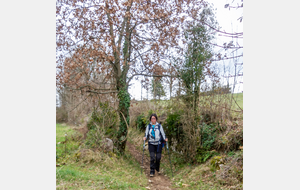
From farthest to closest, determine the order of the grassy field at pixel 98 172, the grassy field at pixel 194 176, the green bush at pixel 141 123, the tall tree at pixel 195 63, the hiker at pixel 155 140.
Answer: the green bush at pixel 141 123
the tall tree at pixel 195 63
the hiker at pixel 155 140
the grassy field at pixel 194 176
the grassy field at pixel 98 172

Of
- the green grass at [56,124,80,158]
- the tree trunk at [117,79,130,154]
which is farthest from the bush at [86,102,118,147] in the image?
the green grass at [56,124,80,158]

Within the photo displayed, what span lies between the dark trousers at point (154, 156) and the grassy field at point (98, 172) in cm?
45

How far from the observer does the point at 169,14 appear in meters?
8.01

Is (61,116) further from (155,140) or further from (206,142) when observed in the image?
(206,142)

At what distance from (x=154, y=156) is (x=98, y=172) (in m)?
1.84

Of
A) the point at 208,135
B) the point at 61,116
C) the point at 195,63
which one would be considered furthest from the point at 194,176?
the point at 61,116

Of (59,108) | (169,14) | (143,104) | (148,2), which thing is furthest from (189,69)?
(59,108)

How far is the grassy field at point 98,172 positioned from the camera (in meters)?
4.98

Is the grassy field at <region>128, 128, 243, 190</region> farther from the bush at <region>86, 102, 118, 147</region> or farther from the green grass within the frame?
the green grass

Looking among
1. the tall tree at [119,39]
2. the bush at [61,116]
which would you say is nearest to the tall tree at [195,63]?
the tall tree at [119,39]

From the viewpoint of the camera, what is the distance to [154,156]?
688 centimetres

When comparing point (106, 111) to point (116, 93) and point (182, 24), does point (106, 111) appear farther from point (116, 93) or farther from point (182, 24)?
point (182, 24)

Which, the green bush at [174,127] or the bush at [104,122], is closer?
the bush at [104,122]

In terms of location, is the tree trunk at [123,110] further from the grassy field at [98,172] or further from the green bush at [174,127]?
the green bush at [174,127]
